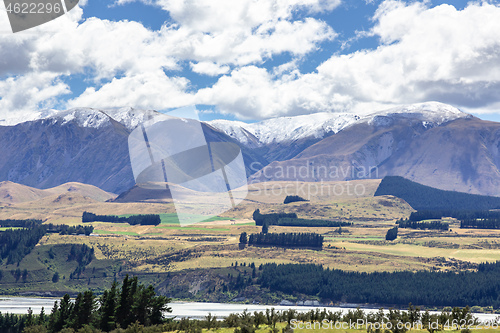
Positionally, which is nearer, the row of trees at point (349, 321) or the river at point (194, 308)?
the row of trees at point (349, 321)

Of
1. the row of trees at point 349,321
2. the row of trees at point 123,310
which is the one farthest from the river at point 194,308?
the row of trees at point 349,321

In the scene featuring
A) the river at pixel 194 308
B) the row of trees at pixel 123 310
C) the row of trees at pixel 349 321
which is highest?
the row of trees at pixel 349 321

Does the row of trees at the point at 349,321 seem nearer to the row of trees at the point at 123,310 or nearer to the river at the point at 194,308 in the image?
the row of trees at the point at 123,310

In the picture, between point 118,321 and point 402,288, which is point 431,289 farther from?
point 118,321

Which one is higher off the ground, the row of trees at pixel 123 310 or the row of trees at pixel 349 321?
the row of trees at pixel 349 321

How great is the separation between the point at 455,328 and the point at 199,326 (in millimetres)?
22230

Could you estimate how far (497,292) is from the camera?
198 metres

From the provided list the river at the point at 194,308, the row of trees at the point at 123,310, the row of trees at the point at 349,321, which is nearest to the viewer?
the row of trees at the point at 349,321

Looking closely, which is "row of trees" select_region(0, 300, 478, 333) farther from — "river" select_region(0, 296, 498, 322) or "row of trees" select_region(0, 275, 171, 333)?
"river" select_region(0, 296, 498, 322)

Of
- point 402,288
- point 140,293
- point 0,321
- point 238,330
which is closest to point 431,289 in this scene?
point 402,288

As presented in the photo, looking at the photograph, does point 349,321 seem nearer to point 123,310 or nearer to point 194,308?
point 123,310

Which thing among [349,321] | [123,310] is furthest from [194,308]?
[349,321]

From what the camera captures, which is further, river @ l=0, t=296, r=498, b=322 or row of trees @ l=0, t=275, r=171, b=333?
river @ l=0, t=296, r=498, b=322

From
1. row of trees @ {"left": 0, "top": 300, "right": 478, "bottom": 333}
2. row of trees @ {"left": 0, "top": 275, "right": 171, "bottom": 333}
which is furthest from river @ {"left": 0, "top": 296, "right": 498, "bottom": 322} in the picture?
row of trees @ {"left": 0, "top": 300, "right": 478, "bottom": 333}
